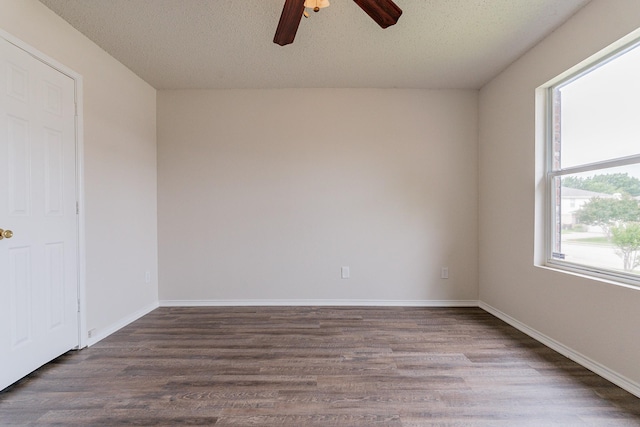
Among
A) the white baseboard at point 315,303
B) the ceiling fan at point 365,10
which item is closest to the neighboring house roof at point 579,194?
the white baseboard at point 315,303

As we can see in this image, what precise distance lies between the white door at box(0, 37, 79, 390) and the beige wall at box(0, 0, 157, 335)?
18cm

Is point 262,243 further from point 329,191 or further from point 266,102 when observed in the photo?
point 266,102

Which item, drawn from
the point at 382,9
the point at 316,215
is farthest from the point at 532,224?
the point at 382,9

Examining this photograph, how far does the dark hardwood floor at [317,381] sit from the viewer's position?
5.40 ft

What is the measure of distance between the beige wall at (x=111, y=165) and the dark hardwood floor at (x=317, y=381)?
0.49 meters

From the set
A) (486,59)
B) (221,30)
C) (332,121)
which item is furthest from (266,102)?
(486,59)

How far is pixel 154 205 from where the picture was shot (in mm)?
3539

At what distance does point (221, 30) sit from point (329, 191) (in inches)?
73.8

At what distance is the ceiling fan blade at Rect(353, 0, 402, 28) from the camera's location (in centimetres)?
157

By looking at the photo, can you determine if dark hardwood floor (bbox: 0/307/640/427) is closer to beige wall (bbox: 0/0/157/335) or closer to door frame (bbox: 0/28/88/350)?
door frame (bbox: 0/28/88/350)

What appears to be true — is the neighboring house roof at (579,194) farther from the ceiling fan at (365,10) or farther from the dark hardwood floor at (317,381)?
the ceiling fan at (365,10)

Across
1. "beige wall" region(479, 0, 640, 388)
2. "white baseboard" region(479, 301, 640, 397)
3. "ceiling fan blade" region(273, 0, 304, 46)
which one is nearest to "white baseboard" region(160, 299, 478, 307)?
"beige wall" region(479, 0, 640, 388)

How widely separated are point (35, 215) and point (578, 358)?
12.8 ft

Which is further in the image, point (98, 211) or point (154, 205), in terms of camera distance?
point (154, 205)
